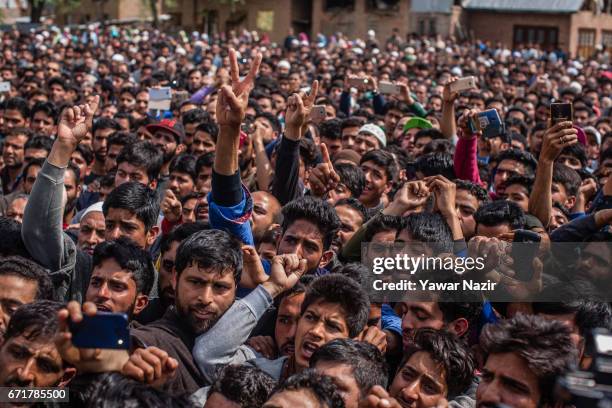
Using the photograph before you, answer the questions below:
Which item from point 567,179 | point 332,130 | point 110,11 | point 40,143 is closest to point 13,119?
point 40,143

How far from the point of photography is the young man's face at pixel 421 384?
9.75 ft

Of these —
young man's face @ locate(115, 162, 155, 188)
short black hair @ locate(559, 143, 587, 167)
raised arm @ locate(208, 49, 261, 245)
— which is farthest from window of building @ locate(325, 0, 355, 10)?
raised arm @ locate(208, 49, 261, 245)

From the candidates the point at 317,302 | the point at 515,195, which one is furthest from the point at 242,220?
the point at 515,195

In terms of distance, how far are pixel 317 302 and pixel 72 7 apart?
114ft

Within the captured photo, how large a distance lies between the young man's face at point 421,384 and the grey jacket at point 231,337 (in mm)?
536

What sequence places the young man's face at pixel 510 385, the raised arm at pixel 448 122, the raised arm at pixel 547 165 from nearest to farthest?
the young man's face at pixel 510 385 < the raised arm at pixel 547 165 < the raised arm at pixel 448 122

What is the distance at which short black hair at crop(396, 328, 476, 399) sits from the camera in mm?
3008

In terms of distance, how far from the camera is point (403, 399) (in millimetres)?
2979

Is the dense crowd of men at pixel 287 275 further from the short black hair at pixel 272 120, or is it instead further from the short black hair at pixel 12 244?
the short black hair at pixel 272 120

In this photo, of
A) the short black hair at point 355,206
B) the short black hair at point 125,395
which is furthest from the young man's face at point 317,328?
the short black hair at point 355,206

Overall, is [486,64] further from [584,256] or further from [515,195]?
[584,256]

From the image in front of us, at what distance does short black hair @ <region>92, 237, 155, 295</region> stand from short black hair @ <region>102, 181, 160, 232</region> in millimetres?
724

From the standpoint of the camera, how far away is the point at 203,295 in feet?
10.6

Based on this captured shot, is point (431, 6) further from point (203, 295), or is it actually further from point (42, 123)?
point (203, 295)
